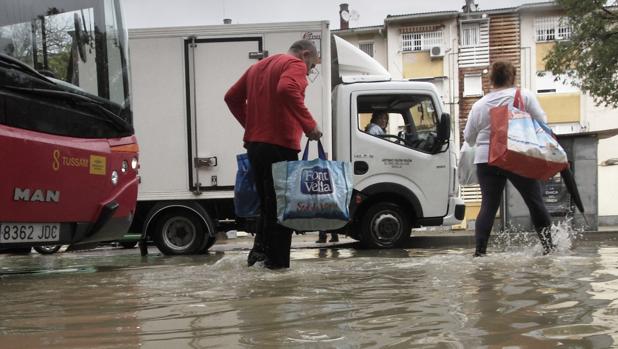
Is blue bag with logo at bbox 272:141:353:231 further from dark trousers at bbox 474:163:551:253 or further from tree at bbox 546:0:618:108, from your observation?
tree at bbox 546:0:618:108

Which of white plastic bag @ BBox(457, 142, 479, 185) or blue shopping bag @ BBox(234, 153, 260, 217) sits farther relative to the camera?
white plastic bag @ BBox(457, 142, 479, 185)

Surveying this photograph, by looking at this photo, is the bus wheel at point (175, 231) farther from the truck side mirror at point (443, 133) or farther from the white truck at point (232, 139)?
the truck side mirror at point (443, 133)

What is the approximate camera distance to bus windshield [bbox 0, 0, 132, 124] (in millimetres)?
4730

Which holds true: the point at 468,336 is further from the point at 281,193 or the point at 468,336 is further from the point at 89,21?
the point at 89,21

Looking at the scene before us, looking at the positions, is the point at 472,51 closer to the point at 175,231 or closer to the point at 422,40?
the point at 422,40

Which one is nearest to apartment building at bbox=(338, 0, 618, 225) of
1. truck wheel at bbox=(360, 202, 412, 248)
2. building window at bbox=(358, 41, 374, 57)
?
building window at bbox=(358, 41, 374, 57)

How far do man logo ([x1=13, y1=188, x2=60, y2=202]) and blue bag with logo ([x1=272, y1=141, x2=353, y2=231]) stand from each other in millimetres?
1742

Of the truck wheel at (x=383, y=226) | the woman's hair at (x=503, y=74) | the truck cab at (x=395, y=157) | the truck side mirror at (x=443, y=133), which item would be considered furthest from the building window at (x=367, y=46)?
the woman's hair at (x=503, y=74)

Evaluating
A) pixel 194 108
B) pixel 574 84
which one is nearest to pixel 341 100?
pixel 194 108

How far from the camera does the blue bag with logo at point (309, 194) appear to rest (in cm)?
446

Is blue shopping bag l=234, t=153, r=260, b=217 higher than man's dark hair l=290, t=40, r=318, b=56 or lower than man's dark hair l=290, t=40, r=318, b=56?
lower

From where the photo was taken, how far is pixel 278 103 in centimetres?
459

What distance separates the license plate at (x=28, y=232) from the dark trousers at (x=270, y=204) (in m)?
→ 1.68

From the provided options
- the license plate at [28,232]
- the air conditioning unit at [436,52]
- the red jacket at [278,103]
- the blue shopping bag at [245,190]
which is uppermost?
the air conditioning unit at [436,52]
